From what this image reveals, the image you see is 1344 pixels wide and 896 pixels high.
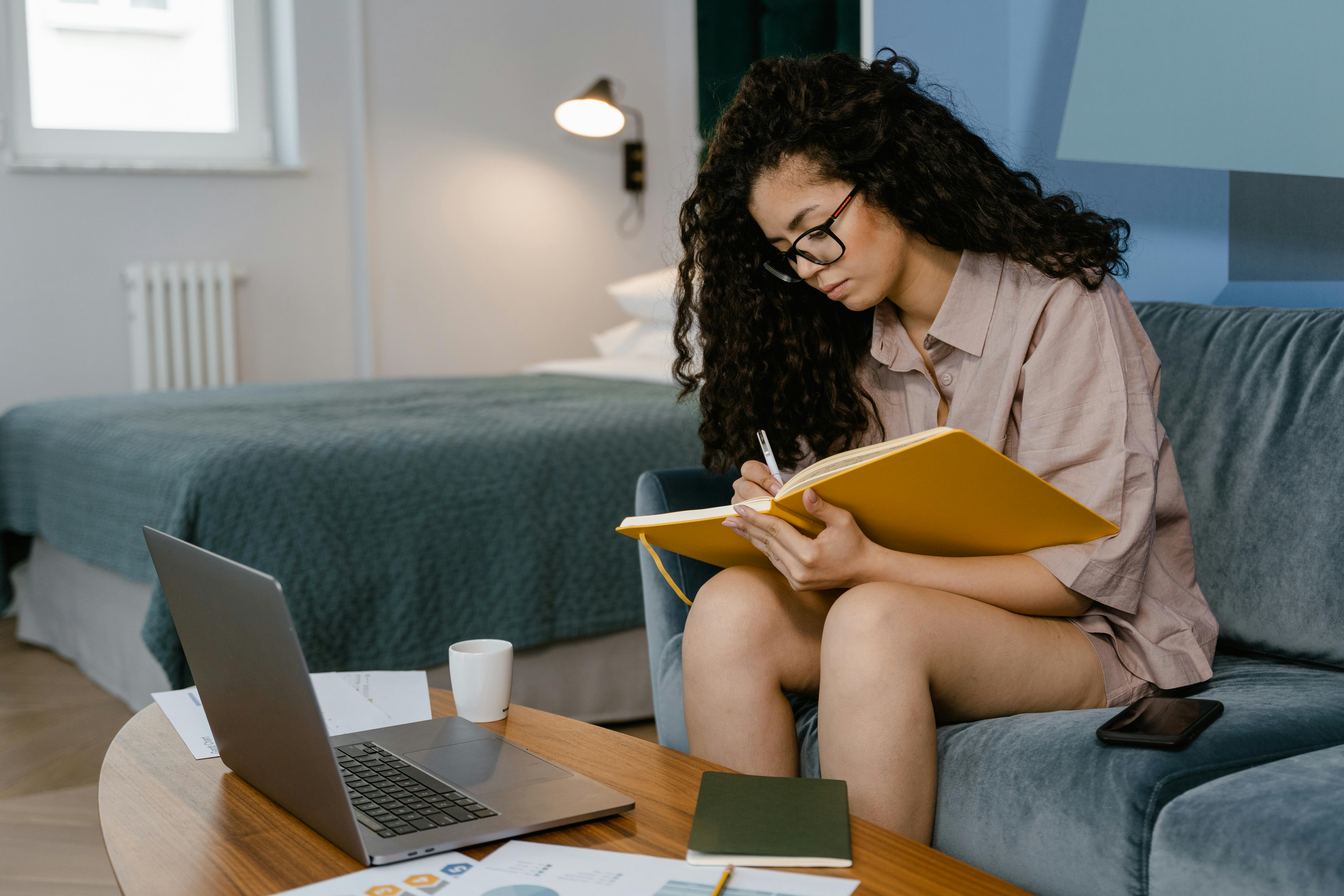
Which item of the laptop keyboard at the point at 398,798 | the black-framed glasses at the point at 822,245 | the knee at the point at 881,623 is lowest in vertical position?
the laptop keyboard at the point at 398,798

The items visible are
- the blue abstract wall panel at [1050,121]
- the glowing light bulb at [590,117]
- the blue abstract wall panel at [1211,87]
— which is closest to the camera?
the blue abstract wall panel at [1211,87]

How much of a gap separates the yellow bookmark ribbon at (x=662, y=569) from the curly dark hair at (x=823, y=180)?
0.14 m

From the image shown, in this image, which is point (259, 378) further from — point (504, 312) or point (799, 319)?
point (799, 319)

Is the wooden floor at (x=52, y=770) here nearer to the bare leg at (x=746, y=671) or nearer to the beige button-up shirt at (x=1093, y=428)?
the bare leg at (x=746, y=671)

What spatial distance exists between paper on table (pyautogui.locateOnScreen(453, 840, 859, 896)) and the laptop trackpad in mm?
114

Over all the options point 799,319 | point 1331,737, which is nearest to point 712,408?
point 799,319

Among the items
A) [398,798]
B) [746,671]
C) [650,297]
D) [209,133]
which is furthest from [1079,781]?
[209,133]

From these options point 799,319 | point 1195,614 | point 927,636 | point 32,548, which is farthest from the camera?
point 32,548

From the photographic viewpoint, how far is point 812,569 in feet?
3.39

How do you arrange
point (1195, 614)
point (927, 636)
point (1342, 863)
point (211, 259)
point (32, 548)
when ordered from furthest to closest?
1. point (211, 259)
2. point (32, 548)
3. point (1195, 614)
4. point (927, 636)
5. point (1342, 863)

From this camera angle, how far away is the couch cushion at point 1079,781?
34.8 inches

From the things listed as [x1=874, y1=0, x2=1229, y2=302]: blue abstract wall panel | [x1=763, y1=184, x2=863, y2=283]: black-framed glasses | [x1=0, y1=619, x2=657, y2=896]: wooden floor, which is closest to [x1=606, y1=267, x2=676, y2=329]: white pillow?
[x1=874, y1=0, x2=1229, y2=302]: blue abstract wall panel

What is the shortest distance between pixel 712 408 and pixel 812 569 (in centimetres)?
42

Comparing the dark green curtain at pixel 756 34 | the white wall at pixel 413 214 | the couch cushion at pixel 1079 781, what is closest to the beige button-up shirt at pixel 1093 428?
the couch cushion at pixel 1079 781
